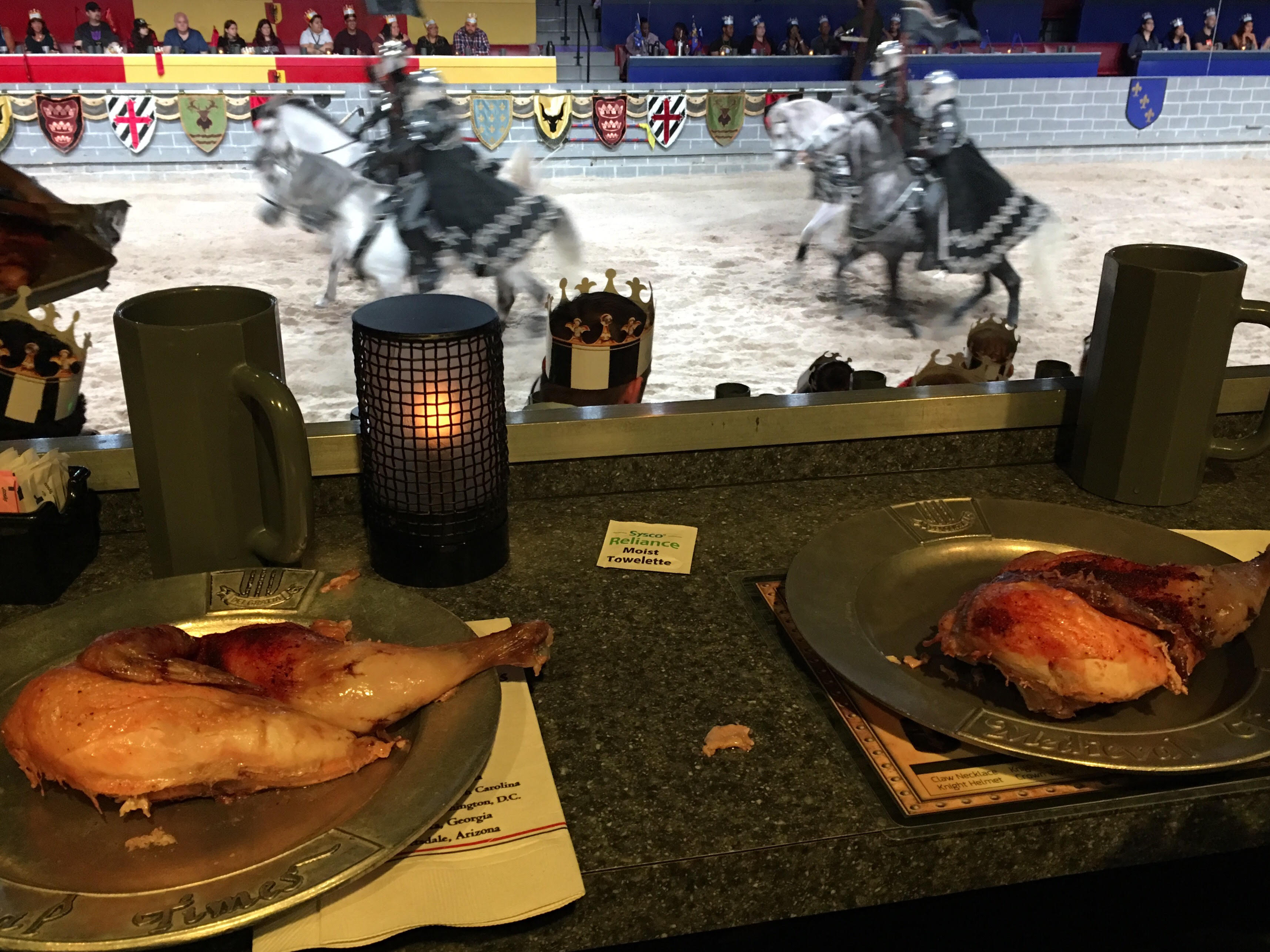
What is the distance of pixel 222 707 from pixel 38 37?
1.27 meters

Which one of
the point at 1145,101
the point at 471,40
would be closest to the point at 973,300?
the point at 1145,101

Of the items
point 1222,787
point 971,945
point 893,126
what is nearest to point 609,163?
point 893,126

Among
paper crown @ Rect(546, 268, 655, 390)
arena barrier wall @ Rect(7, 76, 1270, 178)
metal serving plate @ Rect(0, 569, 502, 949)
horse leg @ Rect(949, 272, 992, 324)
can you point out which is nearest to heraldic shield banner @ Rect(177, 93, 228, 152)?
arena barrier wall @ Rect(7, 76, 1270, 178)

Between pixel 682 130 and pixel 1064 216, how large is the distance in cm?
139

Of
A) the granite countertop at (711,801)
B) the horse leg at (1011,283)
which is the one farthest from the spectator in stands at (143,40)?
the horse leg at (1011,283)

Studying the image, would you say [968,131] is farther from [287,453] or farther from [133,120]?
[287,453]

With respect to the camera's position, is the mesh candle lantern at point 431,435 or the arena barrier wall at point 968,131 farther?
the arena barrier wall at point 968,131

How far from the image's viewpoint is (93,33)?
1.37 meters

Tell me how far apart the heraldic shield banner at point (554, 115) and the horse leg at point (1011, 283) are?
1.63m

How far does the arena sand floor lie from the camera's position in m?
2.12

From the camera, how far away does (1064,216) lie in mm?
2955

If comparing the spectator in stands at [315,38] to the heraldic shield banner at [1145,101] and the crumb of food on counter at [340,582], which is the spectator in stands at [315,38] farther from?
the heraldic shield banner at [1145,101]

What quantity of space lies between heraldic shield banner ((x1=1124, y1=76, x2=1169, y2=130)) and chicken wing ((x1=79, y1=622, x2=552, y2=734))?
6.47 ft

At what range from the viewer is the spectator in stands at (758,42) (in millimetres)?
1646
